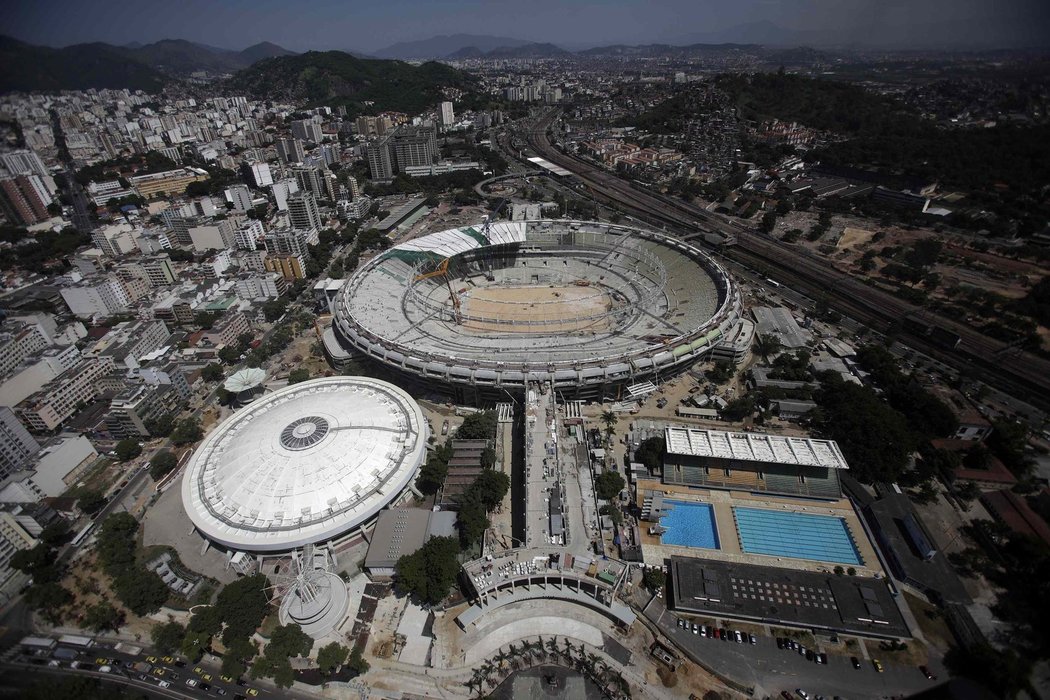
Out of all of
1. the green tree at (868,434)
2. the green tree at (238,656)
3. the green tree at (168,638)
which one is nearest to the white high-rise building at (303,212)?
the green tree at (168,638)

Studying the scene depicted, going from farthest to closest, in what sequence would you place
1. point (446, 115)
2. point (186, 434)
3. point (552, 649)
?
point (446, 115), point (186, 434), point (552, 649)

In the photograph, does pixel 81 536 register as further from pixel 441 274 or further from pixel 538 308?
pixel 538 308

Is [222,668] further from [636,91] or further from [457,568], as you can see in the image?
[636,91]

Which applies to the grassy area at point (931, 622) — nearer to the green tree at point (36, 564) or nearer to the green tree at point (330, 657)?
the green tree at point (330, 657)

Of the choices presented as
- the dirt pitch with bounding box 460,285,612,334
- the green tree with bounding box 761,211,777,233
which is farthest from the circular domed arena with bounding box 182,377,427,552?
the green tree with bounding box 761,211,777,233

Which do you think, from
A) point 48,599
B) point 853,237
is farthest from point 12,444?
point 853,237

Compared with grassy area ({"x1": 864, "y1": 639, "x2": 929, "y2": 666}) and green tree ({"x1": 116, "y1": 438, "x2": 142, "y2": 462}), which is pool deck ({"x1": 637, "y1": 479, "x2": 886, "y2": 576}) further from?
green tree ({"x1": 116, "y1": 438, "x2": 142, "y2": 462})
